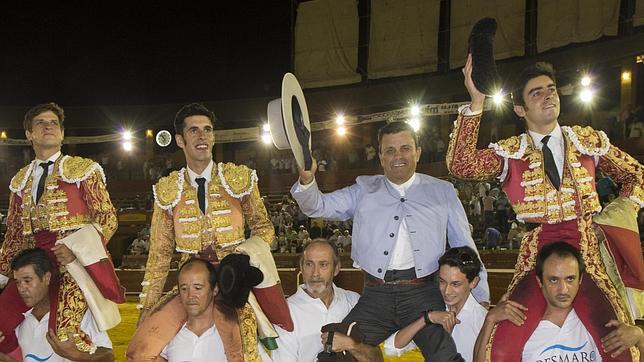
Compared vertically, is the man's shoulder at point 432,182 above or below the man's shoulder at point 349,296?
above

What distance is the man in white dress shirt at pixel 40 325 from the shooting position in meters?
3.83

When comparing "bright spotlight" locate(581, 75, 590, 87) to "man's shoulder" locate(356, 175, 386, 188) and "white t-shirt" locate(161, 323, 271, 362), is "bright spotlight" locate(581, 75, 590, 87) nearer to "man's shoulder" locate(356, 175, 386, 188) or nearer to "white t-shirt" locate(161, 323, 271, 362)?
"man's shoulder" locate(356, 175, 386, 188)

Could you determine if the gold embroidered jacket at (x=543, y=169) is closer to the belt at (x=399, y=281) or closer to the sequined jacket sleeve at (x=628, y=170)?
the sequined jacket sleeve at (x=628, y=170)

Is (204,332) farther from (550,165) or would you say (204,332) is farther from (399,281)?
(550,165)

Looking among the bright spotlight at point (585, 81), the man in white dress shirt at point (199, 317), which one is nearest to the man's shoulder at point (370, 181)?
the man in white dress shirt at point (199, 317)

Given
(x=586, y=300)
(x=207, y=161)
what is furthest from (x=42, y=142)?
(x=586, y=300)

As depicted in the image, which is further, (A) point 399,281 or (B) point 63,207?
(B) point 63,207

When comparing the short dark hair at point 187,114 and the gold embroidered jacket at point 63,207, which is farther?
the gold embroidered jacket at point 63,207

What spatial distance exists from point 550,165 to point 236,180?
169 cm

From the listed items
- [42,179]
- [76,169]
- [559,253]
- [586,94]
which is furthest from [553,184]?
[586,94]

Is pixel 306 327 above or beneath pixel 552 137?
beneath

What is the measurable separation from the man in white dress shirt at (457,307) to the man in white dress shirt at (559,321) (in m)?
0.27

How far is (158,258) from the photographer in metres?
3.80

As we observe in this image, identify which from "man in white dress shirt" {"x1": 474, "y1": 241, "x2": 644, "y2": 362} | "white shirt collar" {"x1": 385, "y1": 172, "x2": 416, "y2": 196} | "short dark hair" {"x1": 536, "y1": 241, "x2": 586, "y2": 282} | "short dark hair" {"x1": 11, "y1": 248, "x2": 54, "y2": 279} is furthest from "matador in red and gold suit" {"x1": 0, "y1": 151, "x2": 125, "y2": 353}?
"short dark hair" {"x1": 536, "y1": 241, "x2": 586, "y2": 282}
